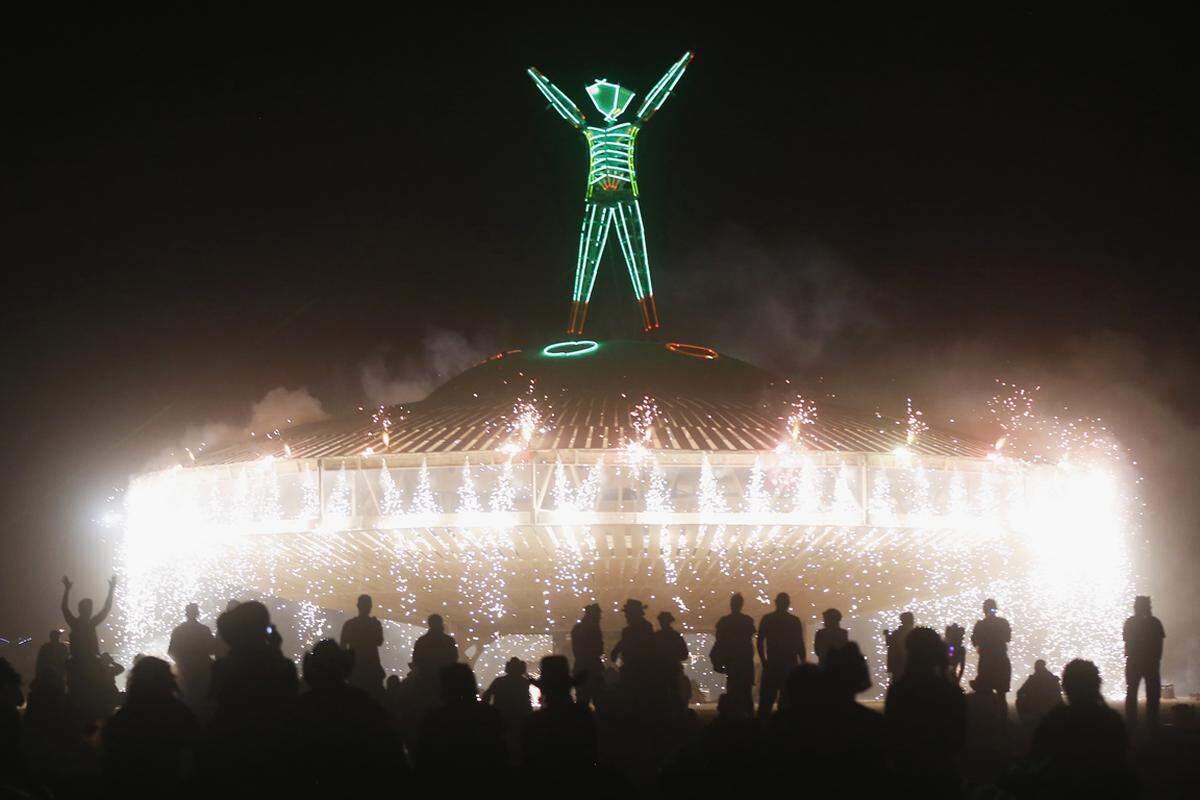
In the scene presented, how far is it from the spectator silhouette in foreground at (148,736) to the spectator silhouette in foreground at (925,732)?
2.98 meters

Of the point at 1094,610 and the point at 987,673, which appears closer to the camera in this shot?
the point at 987,673

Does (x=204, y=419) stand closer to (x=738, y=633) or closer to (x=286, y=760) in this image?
(x=738, y=633)

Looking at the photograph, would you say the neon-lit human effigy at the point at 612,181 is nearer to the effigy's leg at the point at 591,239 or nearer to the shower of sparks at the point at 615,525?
the effigy's leg at the point at 591,239

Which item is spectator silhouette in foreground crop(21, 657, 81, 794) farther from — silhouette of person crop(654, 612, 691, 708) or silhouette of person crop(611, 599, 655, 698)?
silhouette of person crop(654, 612, 691, 708)

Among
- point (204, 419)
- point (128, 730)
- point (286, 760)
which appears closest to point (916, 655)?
point (286, 760)

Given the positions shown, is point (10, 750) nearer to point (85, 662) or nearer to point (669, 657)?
point (669, 657)

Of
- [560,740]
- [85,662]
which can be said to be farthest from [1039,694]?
[85,662]

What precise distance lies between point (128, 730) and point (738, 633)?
7.07 m

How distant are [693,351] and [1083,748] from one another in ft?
51.2

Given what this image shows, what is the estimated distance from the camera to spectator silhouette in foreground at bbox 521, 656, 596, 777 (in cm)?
544

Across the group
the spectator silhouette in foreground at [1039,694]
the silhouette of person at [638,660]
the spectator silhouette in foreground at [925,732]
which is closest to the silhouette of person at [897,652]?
the spectator silhouette in foreground at [1039,694]

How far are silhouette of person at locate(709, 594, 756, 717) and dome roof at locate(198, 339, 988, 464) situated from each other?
11.0 ft

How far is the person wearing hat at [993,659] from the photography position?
1272 cm

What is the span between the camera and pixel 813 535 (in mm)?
15391
